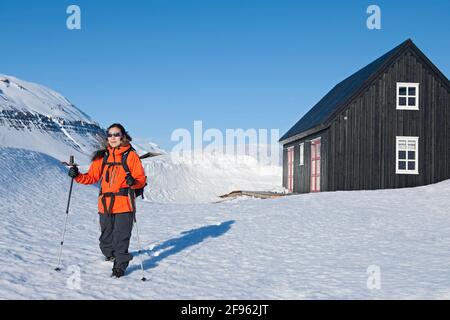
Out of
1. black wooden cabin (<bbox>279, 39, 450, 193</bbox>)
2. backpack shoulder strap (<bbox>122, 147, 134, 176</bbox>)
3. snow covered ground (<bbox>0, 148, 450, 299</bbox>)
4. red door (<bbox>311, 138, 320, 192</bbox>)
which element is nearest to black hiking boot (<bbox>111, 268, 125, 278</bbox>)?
snow covered ground (<bbox>0, 148, 450, 299</bbox>)

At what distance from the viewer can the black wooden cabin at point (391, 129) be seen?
1973cm

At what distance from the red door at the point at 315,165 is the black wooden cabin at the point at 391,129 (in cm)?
52

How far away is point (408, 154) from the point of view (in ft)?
66.2

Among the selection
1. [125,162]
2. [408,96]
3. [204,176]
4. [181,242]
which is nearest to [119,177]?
[125,162]

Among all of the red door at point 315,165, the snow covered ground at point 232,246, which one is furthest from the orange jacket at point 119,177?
the red door at point 315,165

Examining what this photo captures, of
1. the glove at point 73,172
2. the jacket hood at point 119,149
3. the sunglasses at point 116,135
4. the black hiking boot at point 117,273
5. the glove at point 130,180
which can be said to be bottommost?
the black hiking boot at point 117,273

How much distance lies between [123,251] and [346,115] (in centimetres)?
1530

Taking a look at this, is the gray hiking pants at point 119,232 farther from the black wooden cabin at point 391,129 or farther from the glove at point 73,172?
the black wooden cabin at point 391,129

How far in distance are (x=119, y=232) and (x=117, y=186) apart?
2.19 feet

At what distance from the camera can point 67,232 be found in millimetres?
10172

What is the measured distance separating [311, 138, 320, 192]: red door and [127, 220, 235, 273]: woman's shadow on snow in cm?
928

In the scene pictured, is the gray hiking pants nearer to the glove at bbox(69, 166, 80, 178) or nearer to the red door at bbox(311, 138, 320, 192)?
the glove at bbox(69, 166, 80, 178)
